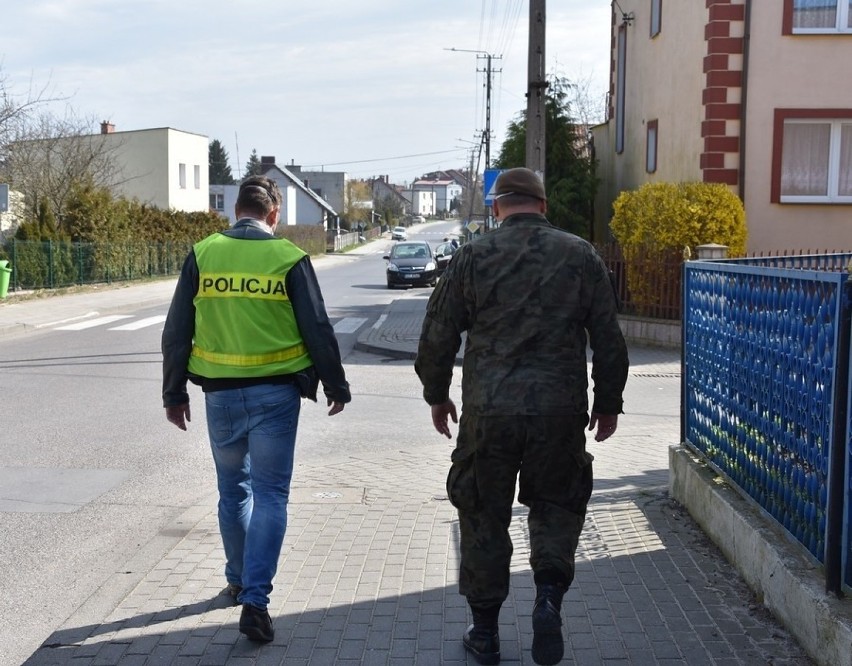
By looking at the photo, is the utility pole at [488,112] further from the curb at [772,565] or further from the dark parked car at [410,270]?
the curb at [772,565]

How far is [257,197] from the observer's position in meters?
4.68

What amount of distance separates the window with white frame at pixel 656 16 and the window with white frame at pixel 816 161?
439cm

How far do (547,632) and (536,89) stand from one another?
41.4 ft

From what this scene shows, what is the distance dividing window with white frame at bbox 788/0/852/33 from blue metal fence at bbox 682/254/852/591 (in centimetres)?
1308

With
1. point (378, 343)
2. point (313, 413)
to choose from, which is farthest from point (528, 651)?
point (378, 343)

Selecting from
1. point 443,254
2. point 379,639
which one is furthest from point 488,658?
point 443,254

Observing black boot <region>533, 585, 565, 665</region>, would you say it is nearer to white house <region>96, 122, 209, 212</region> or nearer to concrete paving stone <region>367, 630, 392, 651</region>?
concrete paving stone <region>367, 630, 392, 651</region>

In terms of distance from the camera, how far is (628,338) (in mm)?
17609

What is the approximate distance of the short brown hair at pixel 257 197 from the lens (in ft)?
15.3

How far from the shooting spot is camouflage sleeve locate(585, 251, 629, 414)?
163 inches

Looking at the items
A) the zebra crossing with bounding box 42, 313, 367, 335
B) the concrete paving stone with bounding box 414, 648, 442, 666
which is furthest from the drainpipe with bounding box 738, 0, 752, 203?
the concrete paving stone with bounding box 414, 648, 442, 666

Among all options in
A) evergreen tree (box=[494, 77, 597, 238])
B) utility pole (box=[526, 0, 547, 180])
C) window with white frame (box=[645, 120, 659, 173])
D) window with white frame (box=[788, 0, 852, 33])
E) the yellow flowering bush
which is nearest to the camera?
utility pole (box=[526, 0, 547, 180])

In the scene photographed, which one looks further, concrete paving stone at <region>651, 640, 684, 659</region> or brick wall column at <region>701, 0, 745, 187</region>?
brick wall column at <region>701, 0, 745, 187</region>

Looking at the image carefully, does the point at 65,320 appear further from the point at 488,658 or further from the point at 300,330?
the point at 488,658
